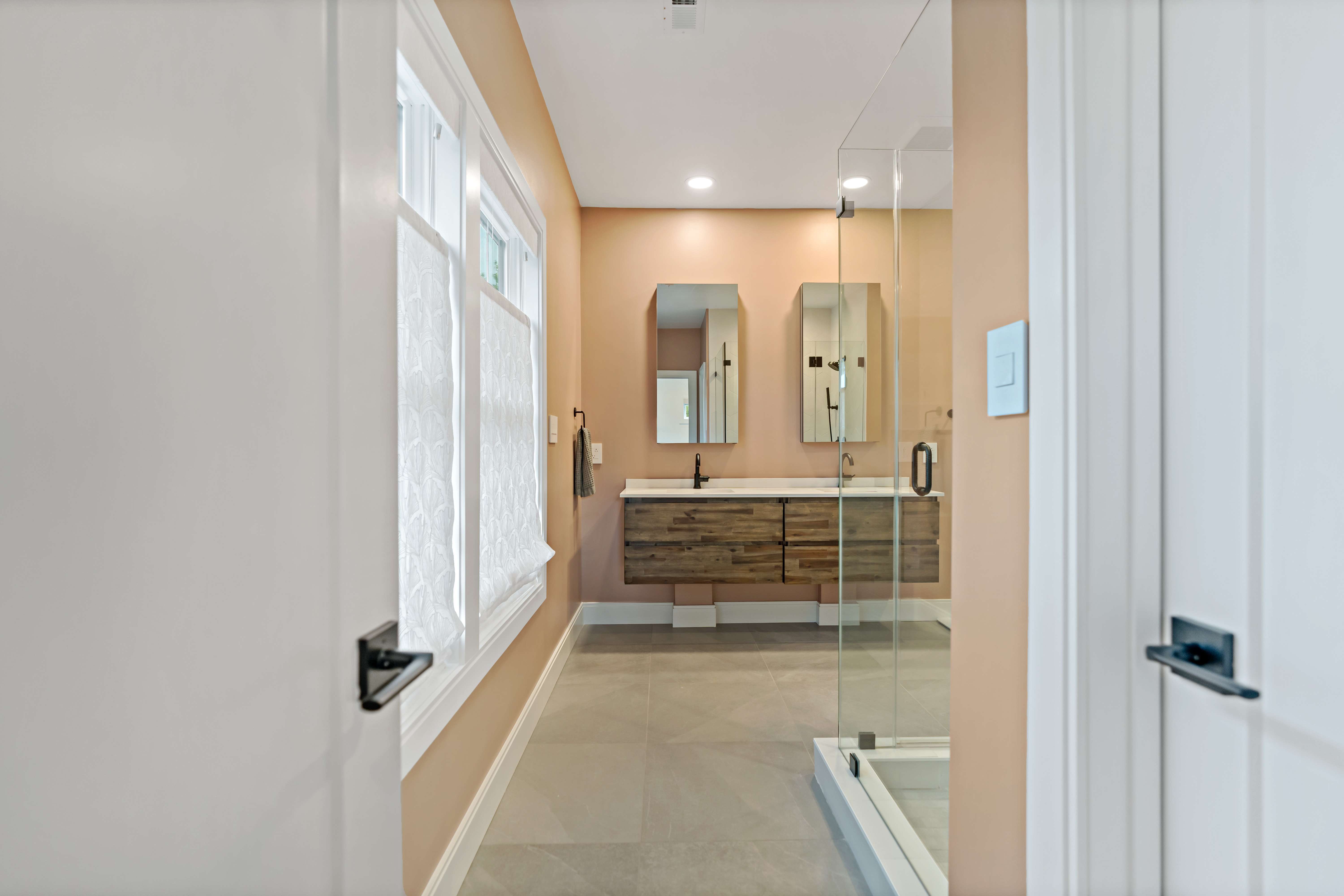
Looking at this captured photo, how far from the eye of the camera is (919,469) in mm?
1433

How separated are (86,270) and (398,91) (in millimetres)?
1284

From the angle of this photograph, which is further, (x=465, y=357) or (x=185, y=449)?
(x=465, y=357)

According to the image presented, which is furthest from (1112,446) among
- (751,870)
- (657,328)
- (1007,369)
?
(657,328)

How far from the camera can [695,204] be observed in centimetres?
370

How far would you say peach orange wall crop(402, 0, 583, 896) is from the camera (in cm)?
130

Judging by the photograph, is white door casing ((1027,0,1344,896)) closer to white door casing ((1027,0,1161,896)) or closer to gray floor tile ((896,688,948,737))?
white door casing ((1027,0,1161,896))

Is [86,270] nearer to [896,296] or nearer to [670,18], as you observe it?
[896,296]

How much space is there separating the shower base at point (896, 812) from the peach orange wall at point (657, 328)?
2.19 meters

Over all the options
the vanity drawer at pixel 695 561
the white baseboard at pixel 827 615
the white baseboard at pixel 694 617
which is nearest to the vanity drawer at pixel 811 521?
the vanity drawer at pixel 695 561

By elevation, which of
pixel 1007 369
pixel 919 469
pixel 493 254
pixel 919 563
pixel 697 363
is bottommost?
pixel 919 563

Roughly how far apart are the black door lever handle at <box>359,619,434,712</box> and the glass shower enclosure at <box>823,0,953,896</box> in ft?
3.14

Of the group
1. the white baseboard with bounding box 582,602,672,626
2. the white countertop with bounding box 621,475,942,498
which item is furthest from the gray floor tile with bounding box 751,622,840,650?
the white countertop with bounding box 621,475,942,498

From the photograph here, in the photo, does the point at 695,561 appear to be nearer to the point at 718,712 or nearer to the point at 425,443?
the point at 718,712

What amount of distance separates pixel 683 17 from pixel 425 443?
176cm
